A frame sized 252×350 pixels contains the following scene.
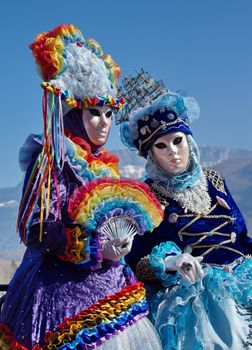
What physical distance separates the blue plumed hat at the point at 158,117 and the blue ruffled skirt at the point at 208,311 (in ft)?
2.32

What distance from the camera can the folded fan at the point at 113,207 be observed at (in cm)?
220

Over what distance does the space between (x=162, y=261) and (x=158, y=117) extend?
735 mm

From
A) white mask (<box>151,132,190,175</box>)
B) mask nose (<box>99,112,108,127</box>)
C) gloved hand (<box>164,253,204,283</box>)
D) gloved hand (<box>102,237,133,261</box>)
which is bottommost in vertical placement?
gloved hand (<box>164,253,204,283</box>)

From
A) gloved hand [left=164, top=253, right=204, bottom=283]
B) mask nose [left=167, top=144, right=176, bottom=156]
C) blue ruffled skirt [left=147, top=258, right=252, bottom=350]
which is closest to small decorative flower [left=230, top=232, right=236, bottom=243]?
blue ruffled skirt [left=147, top=258, right=252, bottom=350]

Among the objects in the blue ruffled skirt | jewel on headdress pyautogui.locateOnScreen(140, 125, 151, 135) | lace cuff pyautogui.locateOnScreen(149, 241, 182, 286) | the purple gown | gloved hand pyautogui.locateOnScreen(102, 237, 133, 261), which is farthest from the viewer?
jewel on headdress pyautogui.locateOnScreen(140, 125, 151, 135)

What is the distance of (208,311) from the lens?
2678 mm

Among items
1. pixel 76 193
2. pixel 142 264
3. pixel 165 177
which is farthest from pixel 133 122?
pixel 76 193

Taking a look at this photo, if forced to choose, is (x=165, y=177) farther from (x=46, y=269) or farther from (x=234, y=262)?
(x=46, y=269)

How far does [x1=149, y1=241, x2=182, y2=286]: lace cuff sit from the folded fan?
504 millimetres

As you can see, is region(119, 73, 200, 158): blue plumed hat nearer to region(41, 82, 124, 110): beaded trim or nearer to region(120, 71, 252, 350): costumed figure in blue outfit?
region(120, 71, 252, 350): costumed figure in blue outfit

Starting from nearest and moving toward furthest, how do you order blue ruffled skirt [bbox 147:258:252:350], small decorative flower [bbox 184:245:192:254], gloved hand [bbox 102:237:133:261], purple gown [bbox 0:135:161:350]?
purple gown [bbox 0:135:161:350], gloved hand [bbox 102:237:133:261], blue ruffled skirt [bbox 147:258:252:350], small decorative flower [bbox 184:245:192:254]

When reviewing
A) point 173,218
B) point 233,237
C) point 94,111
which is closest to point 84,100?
point 94,111

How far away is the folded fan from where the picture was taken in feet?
7.21

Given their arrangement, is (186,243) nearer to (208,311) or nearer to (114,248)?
(208,311)
